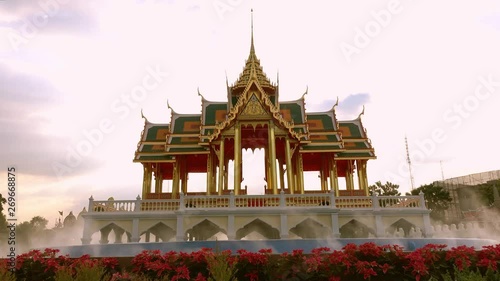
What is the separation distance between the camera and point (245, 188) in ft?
77.4

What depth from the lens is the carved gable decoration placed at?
22844mm

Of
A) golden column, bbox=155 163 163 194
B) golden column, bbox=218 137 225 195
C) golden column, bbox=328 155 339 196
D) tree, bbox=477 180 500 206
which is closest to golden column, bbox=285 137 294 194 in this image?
golden column, bbox=328 155 339 196

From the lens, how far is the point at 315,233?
2050 centimetres

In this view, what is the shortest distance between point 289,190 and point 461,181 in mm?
70099

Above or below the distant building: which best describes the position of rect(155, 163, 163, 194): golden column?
below

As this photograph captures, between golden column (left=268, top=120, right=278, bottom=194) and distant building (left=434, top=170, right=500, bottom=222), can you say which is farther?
distant building (left=434, top=170, right=500, bottom=222)

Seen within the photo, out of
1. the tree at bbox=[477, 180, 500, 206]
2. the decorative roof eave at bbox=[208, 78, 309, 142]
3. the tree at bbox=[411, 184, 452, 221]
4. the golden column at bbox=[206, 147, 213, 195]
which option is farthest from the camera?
the tree at bbox=[411, 184, 452, 221]

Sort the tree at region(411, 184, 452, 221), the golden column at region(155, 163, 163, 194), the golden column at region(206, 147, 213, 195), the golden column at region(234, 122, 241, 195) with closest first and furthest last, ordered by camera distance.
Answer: the golden column at region(234, 122, 241, 195)
the golden column at region(206, 147, 213, 195)
the golden column at region(155, 163, 163, 194)
the tree at region(411, 184, 452, 221)

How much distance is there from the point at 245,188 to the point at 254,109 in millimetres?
5057

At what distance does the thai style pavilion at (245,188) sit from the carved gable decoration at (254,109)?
2.4 inches

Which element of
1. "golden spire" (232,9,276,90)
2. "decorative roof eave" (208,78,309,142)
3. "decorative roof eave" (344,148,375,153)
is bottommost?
"decorative roof eave" (344,148,375,153)

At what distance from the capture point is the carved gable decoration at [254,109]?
22.8 metres

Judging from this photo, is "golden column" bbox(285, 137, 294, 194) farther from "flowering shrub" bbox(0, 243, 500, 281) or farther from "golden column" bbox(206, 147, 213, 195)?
"flowering shrub" bbox(0, 243, 500, 281)

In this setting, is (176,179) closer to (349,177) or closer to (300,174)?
(300,174)
